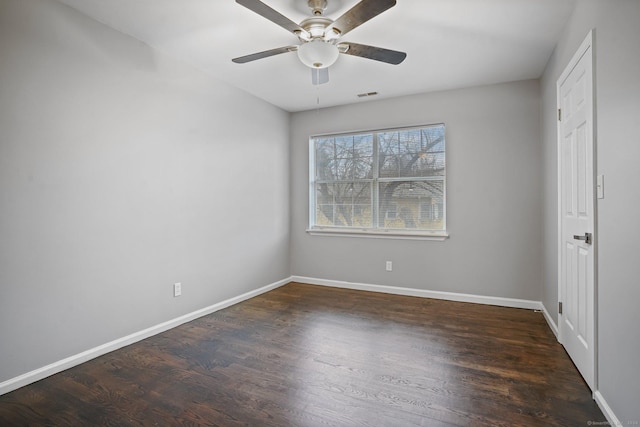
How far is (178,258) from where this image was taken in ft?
10.2

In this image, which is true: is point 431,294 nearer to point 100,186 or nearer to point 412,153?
point 412,153

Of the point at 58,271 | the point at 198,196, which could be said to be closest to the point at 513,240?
the point at 198,196

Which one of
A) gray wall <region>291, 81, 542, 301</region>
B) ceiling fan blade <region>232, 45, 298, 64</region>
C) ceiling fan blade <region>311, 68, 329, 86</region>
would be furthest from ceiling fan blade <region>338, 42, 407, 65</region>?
gray wall <region>291, 81, 542, 301</region>

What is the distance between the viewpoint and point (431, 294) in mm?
3990

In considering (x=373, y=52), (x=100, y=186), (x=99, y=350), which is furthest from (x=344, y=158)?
(x=99, y=350)

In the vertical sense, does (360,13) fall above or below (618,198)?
above

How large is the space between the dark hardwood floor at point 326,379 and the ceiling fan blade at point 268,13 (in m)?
2.23

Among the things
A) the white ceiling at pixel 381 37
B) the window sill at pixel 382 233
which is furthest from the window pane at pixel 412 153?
the window sill at pixel 382 233

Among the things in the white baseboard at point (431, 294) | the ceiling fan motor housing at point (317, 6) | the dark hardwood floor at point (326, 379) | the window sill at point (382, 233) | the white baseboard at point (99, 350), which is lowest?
the dark hardwood floor at point (326, 379)

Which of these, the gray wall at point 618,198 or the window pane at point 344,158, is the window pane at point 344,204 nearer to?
the window pane at point 344,158

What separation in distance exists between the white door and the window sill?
1.41 metres

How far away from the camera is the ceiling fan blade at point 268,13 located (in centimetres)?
179

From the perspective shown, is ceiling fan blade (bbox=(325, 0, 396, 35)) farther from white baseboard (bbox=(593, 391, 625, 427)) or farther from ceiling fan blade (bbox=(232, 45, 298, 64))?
white baseboard (bbox=(593, 391, 625, 427))

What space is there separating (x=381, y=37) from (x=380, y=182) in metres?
1.98
